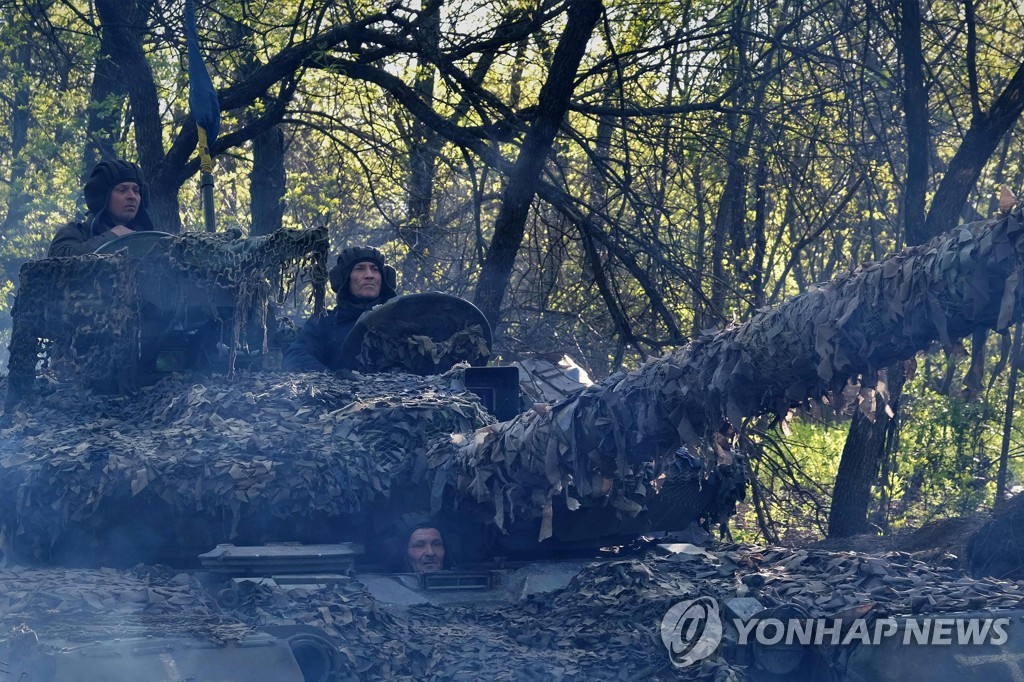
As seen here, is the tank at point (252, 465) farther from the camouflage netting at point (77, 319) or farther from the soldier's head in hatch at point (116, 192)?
the soldier's head in hatch at point (116, 192)

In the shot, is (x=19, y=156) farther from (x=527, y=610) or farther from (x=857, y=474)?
(x=527, y=610)

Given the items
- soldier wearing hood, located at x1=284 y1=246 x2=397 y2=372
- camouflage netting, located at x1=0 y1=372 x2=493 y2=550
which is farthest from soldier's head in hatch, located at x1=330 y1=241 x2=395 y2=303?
camouflage netting, located at x1=0 y1=372 x2=493 y2=550

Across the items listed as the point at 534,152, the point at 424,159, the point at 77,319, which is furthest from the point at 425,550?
the point at 424,159

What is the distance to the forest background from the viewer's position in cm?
1102

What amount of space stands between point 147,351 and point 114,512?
156 centimetres

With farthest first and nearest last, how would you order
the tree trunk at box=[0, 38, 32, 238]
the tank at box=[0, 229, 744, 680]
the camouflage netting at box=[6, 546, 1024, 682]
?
the tree trunk at box=[0, 38, 32, 238], the tank at box=[0, 229, 744, 680], the camouflage netting at box=[6, 546, 1024, 682]

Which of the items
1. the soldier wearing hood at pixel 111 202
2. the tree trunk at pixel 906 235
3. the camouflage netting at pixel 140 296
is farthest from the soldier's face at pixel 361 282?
the tree trunk at pixel 906 235

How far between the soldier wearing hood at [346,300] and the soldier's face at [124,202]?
134cm

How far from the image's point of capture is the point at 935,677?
3.85m

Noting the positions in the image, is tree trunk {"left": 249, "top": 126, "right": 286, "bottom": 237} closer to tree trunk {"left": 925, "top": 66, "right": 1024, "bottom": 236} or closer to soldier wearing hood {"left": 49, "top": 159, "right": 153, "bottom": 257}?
soldier wearing hood {"left": 49, "top": 159, "right": 153, "bottom": 257}

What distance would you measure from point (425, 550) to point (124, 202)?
3.60m

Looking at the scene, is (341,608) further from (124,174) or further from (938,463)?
(938,463)

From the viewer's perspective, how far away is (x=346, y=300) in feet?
27.9

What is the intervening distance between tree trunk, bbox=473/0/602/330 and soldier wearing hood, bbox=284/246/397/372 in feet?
9.92
